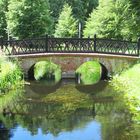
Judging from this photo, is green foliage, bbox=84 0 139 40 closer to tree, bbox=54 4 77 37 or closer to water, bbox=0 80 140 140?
tree, bbox=54 4 77 37

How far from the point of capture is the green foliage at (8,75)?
23484mm

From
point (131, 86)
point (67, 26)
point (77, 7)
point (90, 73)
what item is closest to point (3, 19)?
point (67, 26)

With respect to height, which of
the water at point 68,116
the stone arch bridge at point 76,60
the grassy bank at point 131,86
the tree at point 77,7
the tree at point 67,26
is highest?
the tree at point 77,7

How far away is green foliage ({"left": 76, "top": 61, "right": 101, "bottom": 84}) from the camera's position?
96.4ft

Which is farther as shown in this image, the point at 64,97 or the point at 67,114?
the point at 64,97

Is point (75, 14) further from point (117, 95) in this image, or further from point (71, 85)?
point (117, 95)

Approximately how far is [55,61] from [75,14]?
28574mm

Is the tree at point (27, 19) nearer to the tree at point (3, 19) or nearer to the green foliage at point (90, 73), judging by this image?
the green foliage at point (90, 73)

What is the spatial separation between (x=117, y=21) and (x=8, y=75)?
14.4 m

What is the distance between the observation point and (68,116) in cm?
1878

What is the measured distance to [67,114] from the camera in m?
19.1

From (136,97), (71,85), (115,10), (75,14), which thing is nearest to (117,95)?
(136,97)

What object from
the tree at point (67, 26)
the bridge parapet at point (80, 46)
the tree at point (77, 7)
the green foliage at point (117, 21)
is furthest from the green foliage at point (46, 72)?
the tree at point (77, 7)

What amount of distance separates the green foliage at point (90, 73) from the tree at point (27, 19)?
614 cm
